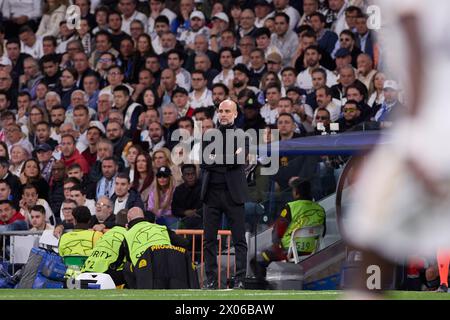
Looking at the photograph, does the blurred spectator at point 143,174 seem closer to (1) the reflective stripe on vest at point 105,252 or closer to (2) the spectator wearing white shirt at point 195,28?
(2) the spectator wearing white shirt at point 195,28

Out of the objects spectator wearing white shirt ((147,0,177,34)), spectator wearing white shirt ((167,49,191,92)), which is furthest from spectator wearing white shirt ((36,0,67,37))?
spectator wearing white shirt ((167,49,191,92))

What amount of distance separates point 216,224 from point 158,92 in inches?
248

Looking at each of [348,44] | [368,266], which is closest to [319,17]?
[348,44]

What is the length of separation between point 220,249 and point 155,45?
686 centimetres

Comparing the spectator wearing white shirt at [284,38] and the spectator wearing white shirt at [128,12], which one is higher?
the spectator wearing white shirt at [128,12]

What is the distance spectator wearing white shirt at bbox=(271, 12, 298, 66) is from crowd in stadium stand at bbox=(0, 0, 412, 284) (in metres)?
0.02

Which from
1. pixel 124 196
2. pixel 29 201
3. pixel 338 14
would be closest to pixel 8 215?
pixel 29 201

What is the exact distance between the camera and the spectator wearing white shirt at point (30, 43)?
22422 mm

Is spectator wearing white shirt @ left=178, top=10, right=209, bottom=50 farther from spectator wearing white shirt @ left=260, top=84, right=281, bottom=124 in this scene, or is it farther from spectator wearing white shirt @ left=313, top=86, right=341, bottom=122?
spectator wearing white shirt @ left=313, top=86, right=341, bottom=122

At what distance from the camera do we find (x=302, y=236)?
15.1m

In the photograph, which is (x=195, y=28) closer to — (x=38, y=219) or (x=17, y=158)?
(x=17, y=158)

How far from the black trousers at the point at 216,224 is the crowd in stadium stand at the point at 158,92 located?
4.76ft

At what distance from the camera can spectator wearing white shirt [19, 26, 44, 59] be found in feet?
73.6

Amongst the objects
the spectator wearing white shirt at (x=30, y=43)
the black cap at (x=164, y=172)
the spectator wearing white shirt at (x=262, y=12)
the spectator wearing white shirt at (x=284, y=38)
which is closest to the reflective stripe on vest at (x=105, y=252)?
the black cap at (x=164, y=172)
